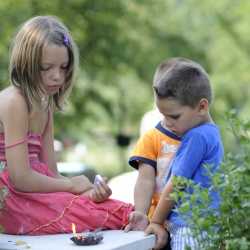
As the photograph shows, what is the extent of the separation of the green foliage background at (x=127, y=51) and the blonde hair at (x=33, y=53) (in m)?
11.4

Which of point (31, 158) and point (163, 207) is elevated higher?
point (31, 158)

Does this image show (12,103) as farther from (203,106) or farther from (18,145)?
(203,106)

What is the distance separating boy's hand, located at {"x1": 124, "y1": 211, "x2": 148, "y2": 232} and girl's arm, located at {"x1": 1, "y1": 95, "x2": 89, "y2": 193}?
1.52ft

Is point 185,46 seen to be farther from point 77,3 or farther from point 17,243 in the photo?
point 17,243

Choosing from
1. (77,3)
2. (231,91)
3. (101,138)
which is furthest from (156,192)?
(101,138)

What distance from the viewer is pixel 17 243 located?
364 cm

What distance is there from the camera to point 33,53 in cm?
401

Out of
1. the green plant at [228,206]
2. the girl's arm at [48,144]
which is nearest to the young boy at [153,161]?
the girl's arm at [48,144]

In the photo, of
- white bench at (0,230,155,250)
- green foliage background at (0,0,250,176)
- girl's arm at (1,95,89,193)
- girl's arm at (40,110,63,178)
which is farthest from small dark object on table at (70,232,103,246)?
green foliage background at (0,0,250,176)

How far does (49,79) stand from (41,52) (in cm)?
13

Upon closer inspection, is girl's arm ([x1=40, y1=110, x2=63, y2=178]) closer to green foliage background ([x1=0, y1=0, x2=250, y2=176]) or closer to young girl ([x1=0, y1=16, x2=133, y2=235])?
young girl ([x1=0, y1=16, x2=133, y2=235])

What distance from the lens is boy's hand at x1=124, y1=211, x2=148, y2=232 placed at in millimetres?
3979

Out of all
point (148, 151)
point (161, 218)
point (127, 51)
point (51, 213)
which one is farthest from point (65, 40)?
point (127, 51)

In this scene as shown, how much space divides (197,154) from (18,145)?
826 millimetres
